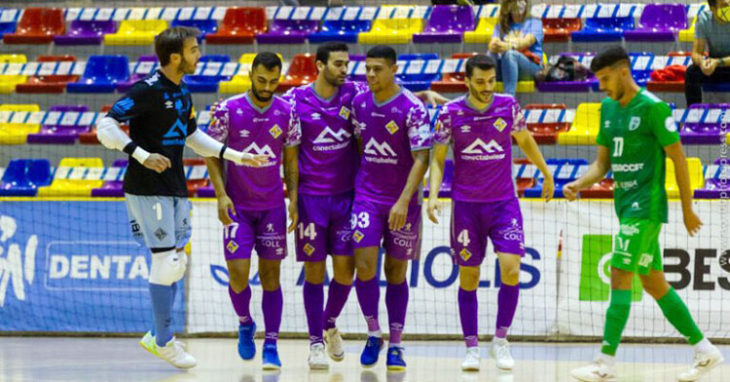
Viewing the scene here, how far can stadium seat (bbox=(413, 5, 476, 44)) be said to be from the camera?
14414mm

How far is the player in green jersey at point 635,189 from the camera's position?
703 centimetres

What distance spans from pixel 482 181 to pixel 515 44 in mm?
5279

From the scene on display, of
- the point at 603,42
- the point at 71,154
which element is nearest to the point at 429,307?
the point at 603,42

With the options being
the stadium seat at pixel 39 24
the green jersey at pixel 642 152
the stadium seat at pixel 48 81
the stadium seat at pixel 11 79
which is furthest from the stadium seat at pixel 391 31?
the green jersey at pixel 642 152

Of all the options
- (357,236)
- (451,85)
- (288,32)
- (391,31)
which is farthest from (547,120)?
(357,236)

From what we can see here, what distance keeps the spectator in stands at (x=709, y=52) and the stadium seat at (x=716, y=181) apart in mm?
981

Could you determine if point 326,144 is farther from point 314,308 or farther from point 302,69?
point 302,69

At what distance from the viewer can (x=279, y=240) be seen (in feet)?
27.1

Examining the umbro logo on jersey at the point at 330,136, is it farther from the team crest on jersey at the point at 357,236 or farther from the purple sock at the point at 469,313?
the purple sock at the point at 469,313

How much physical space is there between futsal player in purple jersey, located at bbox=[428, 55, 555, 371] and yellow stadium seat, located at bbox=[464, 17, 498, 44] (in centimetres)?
611

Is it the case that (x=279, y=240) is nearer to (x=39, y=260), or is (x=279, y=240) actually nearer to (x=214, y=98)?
(x=39, y=260)

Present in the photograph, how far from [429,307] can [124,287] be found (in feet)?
9.92

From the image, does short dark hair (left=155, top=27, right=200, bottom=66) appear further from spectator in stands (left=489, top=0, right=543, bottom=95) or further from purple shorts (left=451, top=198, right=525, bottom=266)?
spectator in stands (left=489, top=0, right=543, bottom=95)

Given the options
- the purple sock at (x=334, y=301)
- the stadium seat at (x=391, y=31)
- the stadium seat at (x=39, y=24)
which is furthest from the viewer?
the stadium seat at (x=39, y=24)
